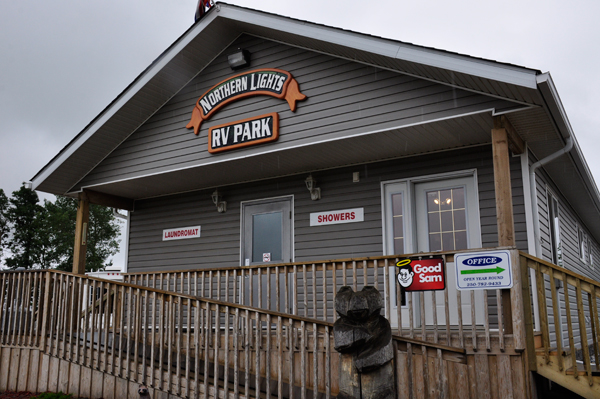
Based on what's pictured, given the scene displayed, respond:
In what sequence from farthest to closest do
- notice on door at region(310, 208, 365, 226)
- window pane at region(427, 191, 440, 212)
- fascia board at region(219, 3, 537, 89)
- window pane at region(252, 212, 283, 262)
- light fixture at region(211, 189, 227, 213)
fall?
light fixture at region(211, 189, 227, 213)
window pane at region(252, 212, 283, 262)
notice on door at region(310, 208, 365, 226)
window pane at region(427, 191, 440, 212)
fascia board at region(219, 3, 537, 89)

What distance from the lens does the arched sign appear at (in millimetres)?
7660

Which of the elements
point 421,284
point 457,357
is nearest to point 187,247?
point 421,284

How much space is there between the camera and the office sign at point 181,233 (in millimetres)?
9874

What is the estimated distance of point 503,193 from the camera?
5836mm

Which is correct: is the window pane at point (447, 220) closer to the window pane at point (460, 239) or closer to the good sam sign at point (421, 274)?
the window pane at point (460, 239)

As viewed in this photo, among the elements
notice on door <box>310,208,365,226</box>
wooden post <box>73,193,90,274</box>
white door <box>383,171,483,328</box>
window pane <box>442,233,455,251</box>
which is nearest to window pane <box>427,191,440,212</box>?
white door <box>383,171,483,328</box>

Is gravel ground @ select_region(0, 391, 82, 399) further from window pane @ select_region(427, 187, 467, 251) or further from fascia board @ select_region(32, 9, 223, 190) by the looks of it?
window pane @ select_region(427, 187, 467, 251)

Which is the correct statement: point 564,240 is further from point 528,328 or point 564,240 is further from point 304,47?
point 304,47

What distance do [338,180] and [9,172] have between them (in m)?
71.6

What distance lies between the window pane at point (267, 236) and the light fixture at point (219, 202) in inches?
24.7

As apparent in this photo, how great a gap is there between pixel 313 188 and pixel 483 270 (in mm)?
3893

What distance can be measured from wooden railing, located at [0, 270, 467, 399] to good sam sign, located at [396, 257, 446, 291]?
0.69 meters

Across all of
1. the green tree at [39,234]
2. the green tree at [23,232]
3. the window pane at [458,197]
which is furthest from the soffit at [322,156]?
the green tree at [23,232]

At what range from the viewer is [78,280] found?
6875 millimetres
